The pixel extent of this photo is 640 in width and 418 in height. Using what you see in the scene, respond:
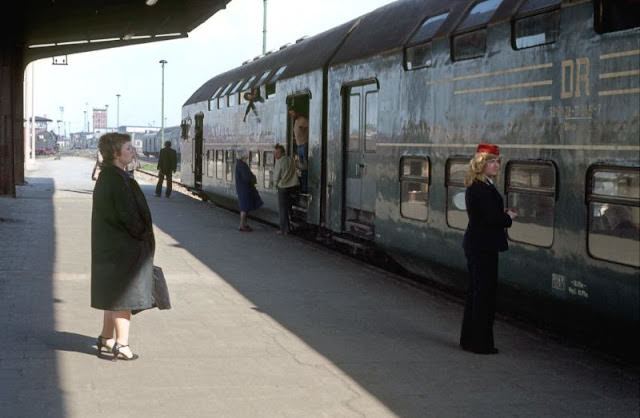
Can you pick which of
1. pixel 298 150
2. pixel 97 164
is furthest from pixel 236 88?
pixel 298 150

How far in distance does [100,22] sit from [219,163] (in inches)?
263

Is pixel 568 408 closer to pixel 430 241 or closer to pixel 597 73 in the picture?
pixel 597 73

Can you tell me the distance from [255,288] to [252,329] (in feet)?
8.05

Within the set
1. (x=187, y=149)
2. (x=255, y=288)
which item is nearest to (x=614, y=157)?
(x=255, y=288)

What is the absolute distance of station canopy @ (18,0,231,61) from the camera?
23.5 meters

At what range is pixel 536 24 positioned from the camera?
7922 mm

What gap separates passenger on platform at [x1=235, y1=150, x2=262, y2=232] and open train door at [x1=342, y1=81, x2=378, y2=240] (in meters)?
5.14

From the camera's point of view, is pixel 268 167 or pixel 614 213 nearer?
pixel 614 213

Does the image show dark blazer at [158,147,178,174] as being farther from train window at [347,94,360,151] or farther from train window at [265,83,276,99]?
train window at [347,94,360,151]

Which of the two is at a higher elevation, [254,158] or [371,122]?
[371,122]

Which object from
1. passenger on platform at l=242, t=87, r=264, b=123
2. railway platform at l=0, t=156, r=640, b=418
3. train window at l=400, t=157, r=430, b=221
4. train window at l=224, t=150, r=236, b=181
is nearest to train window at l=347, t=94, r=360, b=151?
railway platform at l=0, t=156, r=640, b=418

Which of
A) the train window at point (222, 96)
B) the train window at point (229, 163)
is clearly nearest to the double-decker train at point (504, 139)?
the train window at point (229, 163)

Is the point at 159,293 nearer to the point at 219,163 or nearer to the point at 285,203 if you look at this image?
the point at 285,203

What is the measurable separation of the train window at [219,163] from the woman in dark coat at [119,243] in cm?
1634
